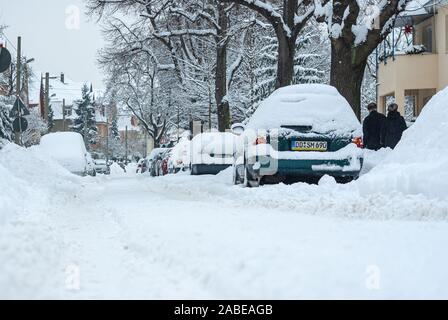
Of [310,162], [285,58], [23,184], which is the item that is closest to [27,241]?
[310,162]

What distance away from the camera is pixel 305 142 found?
9.86 m

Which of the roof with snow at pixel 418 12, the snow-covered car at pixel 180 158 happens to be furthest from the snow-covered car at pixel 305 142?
the roof with snow at pixel 418 12

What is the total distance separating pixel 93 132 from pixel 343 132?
3792 inches

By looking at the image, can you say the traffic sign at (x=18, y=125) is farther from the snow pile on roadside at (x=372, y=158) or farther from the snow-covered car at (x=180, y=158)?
the snow pile on roadside at (x=372, y=158)

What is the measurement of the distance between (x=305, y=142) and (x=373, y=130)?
5.12 m

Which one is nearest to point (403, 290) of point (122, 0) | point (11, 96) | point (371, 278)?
point (371, 278)

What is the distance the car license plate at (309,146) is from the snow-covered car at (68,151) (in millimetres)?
14078

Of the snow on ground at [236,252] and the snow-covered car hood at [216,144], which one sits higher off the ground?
the snow-covered car hood at [216,144]

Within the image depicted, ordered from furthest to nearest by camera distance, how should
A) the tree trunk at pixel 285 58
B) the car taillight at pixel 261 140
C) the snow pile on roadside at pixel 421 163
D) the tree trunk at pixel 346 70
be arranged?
the tree trunk at pixel 285 58 → the tree trunk at pixel 346 70 → the car taillight at pixel 261 140 → the snow pile on roadside at pixel 421 163

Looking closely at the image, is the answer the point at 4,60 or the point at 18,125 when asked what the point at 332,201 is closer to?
the point at 4,60

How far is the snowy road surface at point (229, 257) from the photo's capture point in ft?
12.3

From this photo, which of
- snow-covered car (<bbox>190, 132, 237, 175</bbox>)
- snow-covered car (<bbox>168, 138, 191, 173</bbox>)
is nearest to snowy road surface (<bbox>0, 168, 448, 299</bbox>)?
snow-covered car (<bbox>190, 132, 237, 175</bbox>)

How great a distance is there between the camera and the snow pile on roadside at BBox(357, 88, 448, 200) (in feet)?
24.5

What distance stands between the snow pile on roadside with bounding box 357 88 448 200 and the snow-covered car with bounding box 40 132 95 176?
49.7 ft
